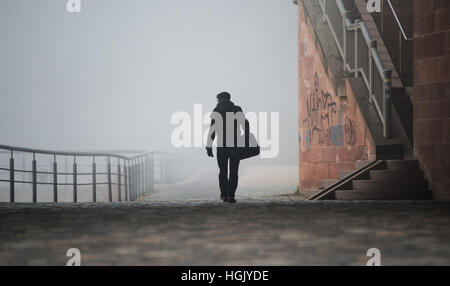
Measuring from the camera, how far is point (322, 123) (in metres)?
15.3

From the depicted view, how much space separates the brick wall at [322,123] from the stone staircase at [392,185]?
91cm

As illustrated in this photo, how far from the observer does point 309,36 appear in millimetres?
15742

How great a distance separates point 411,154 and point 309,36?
4.28 m

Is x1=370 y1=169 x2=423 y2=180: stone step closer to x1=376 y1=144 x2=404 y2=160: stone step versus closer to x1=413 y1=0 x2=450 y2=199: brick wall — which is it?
x1=413 y1=0 x2=450 y2=199: brick wall

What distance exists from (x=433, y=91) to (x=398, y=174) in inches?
54.1

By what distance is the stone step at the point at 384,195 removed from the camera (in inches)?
448

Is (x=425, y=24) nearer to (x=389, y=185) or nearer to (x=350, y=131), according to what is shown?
(x=389, y=185)

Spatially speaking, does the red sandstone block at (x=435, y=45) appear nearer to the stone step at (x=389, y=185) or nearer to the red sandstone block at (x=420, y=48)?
the red sandstone block at (x=420, y=48)

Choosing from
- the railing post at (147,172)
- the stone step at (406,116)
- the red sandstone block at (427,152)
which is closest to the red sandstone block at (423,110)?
the red sandstone block at (427,152)

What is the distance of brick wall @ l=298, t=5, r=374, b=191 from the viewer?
13.7 metres

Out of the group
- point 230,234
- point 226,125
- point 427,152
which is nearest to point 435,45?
point 427,152
